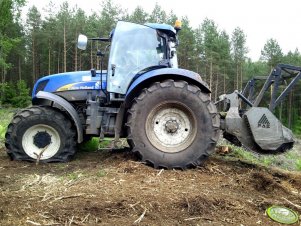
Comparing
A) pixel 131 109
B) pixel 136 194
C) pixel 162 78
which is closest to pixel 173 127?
pixel 131 109

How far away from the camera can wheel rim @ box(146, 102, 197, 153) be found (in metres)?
6.27

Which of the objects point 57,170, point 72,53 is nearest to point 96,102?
point 57,170

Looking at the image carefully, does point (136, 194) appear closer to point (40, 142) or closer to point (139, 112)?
point (139, 112)

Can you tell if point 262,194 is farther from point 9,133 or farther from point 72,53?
point 72,53

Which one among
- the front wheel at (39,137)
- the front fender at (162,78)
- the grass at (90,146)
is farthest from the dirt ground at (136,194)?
the grass at (90,146)

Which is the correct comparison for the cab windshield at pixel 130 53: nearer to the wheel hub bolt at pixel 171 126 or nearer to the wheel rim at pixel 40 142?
the wheel hub bolt at pixel 171 126

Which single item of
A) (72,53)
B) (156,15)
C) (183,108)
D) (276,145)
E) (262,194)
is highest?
(156,15)

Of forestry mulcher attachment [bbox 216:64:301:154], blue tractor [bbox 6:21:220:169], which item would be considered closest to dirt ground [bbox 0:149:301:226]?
blue tractor [bbox 6:21:220:169]

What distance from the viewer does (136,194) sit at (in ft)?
15.4

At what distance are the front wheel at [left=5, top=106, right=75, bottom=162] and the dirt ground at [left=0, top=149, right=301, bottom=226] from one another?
0.79 ft

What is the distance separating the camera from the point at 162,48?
7070 mm

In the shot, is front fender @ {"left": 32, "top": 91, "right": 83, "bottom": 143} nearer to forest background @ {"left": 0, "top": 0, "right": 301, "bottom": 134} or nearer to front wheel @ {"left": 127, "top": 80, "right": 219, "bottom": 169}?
front wheel @ {"left": 127, "top": 80, "right": 219, "bottom": 169}

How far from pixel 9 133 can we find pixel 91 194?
2.82 metres

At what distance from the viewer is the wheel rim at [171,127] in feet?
20.6
